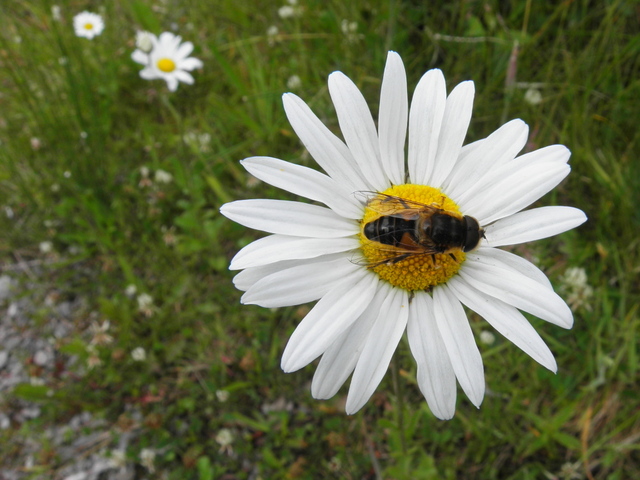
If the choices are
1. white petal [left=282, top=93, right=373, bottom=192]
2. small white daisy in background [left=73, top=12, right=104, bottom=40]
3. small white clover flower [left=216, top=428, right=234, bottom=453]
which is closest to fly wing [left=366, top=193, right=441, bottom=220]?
white petal [left=282, top=93, right=373, bottom=192]

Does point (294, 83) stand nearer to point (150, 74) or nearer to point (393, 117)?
point (150, 74)

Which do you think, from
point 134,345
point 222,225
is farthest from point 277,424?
point 222,225

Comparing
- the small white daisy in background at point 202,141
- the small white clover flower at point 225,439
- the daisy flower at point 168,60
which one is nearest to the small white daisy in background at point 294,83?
the small white daisy in background at point 202,141

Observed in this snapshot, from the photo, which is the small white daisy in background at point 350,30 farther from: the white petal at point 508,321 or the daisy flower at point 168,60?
the white petal at point 508,321

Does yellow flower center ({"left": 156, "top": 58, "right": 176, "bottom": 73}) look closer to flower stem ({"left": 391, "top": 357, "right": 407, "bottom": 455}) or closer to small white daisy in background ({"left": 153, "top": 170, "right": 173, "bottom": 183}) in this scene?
small white daisy in background ({"left": 153, "top": 170, "right": 173, "bottom": 183})

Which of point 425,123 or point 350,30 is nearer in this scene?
point 425,123

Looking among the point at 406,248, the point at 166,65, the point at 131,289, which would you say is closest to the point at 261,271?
the point at 406,248

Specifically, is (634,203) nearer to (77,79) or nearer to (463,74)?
(463,74)
